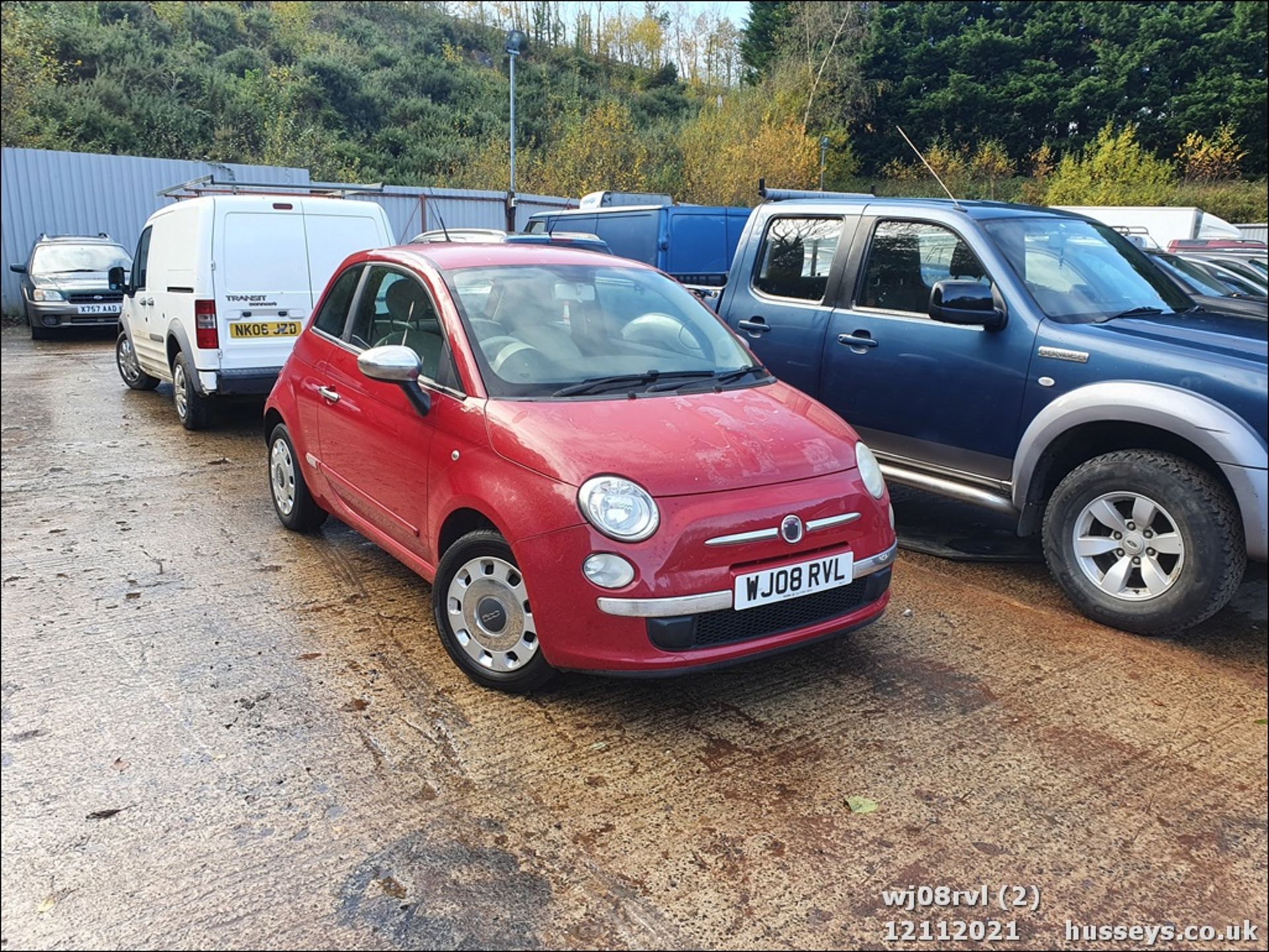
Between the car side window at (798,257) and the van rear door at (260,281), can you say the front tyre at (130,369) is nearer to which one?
the van rear door at (260,281)

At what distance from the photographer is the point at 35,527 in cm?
432

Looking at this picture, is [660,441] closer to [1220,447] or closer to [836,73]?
[1220,447]

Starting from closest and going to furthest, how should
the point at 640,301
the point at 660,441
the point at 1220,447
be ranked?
the point at 660,441 → the point at 1220,447 → the point at 640,301

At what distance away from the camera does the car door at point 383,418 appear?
3848 mm

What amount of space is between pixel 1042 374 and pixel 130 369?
9.49 m

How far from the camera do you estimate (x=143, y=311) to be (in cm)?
881

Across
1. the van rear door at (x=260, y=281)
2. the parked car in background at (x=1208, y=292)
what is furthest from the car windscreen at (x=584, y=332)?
the van rear door at (x=260, y=281)

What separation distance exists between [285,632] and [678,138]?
28.4 meters

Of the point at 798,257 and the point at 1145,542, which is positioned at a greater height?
the point at 798,257

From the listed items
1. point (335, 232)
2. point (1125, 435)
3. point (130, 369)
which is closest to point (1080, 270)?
point (1125, 435)

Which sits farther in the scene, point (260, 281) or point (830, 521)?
point (260, 281)

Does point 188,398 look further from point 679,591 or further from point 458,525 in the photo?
point 679,591

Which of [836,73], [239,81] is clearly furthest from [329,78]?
[836,73]

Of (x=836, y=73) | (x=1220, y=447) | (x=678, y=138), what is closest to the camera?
(x=1220, y=447)
